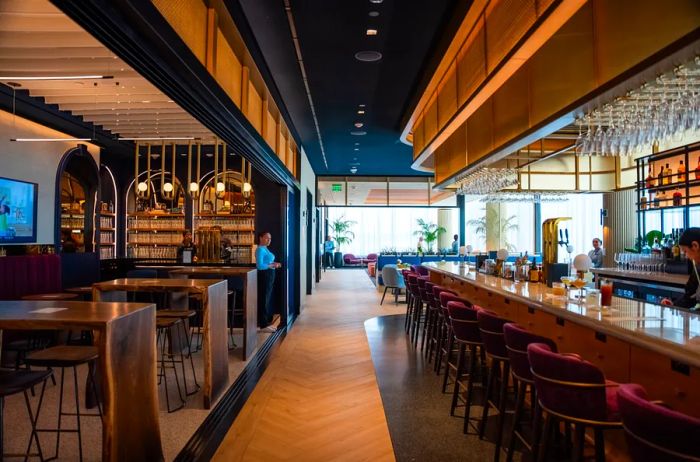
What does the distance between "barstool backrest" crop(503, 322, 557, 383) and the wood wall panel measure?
2.79 meters

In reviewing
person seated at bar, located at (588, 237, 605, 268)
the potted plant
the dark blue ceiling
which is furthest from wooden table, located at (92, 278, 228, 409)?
the potted plant

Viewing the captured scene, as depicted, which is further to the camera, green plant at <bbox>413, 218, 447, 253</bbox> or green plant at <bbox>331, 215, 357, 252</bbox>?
green plant at <bbox>331, 215, 357, 252</bbox>

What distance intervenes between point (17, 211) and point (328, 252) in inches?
646

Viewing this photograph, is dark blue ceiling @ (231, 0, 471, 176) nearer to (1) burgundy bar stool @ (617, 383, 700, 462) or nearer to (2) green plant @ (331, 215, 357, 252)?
(1) burgundy bar stool @ (617, 383, 700, 462)

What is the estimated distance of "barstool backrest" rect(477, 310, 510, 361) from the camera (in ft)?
11.5

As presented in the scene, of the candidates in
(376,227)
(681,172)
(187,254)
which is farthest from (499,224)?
(187,254)

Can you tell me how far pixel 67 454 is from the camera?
3.35 m

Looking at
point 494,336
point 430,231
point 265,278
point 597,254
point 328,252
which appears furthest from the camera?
point 328,252

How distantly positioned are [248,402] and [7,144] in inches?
210

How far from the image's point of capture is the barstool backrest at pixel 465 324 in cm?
414

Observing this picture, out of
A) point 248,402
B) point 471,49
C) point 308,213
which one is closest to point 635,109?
point 471,49

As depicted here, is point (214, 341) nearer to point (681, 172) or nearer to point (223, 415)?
point (223, 415)

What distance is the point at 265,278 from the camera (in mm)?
7875

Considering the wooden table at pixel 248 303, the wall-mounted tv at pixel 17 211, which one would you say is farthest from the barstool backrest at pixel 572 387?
the wall-mounted tv at pixel 17 211
